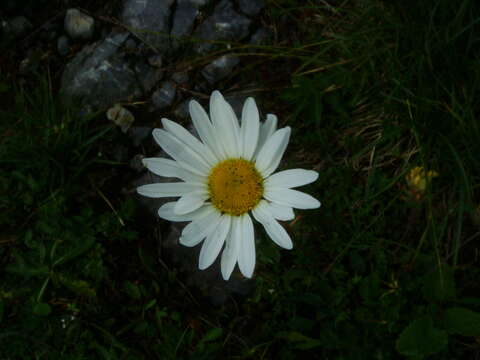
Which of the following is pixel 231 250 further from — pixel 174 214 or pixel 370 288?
pixel 370 288

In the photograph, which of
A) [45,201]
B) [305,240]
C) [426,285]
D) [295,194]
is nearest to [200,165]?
[295,194]

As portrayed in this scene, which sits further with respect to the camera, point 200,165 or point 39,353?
point 39,353

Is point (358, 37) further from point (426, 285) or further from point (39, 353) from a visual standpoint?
point (39, 353)

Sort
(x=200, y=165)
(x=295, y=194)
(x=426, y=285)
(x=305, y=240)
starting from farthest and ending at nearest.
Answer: (x=305, y=240) → (x=426, y=285) → (x=200, y=165) → (x=295, y=194)

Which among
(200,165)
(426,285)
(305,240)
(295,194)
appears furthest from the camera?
(305,240)

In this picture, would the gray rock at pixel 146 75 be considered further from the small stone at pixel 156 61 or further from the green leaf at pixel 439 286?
the green leaf at pixel 439 286
